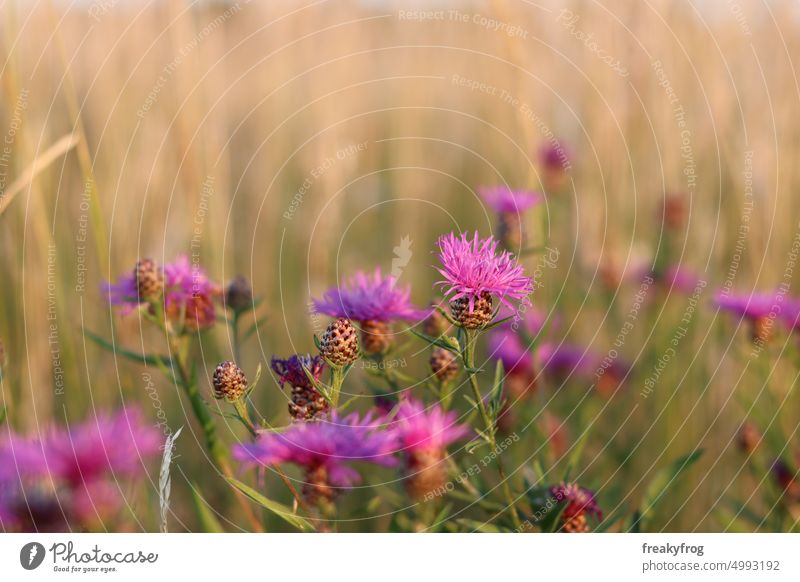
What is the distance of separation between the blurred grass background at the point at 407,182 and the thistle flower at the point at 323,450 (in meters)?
0.49

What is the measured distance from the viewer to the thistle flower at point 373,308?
831mm

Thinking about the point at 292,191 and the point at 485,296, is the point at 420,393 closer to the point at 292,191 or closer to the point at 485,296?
the point at 485,296

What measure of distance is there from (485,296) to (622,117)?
107cm

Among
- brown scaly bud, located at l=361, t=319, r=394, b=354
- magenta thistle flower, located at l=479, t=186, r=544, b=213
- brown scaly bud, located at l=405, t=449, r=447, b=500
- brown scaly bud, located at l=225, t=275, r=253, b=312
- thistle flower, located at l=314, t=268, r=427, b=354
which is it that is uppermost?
magenta thistle flower, located at l=479, t=186, r=544, b=213

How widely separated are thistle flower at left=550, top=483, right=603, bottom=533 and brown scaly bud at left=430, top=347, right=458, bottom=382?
17cm

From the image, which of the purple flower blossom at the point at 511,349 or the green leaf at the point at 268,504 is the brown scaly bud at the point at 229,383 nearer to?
the green leaf at the point at 268,504

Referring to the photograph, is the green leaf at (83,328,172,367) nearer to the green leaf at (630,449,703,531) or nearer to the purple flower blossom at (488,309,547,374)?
the purple flower blossom at (488,309,547,374)

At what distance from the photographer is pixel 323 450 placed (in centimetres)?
79

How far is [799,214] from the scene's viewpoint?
65.1 inches

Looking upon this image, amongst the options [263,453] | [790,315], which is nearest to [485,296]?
[263,453]

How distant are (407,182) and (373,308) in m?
1.27

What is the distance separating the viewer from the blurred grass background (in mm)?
1355

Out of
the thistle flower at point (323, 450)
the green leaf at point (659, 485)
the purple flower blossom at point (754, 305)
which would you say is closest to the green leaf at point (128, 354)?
the thistle flower at point (323, 450)
